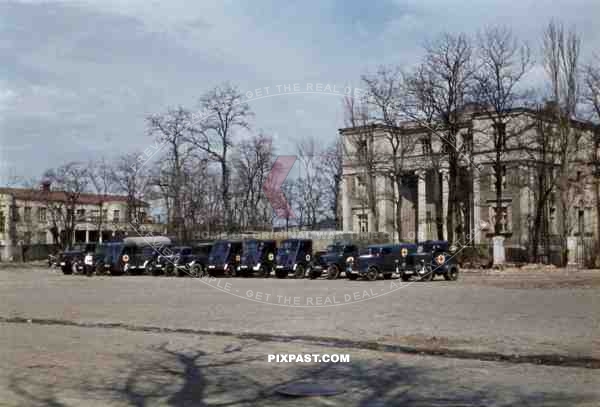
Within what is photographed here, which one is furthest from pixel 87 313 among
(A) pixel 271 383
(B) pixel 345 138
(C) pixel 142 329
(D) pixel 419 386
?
(B) pixel 345 138

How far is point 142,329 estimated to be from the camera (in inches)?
717

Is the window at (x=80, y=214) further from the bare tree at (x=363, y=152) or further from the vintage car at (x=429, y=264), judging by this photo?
the vintage car at (x=429, y=264)

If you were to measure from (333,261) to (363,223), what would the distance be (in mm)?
31872

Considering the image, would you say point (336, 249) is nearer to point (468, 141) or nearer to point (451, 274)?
point (451, 274)

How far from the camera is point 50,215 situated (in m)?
84.8

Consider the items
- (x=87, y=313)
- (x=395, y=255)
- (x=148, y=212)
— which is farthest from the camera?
(x=148, y=212)

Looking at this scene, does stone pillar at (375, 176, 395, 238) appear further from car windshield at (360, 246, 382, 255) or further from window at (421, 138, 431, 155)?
car windshield at (360, 246, 382, 255)

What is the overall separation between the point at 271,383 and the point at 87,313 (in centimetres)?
1274

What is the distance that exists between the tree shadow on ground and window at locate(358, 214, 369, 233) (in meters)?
61.4

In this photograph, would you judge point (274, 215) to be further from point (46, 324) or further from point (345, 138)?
point (46, 324)

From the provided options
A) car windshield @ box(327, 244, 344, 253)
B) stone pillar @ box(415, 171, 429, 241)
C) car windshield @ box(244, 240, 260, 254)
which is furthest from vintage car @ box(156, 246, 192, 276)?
stone pillar @ box(415, 171, 429, 241)

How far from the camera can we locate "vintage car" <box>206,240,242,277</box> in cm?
4641

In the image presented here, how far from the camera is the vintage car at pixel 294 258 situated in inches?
1758

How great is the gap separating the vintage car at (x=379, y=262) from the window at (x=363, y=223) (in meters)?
33.8
